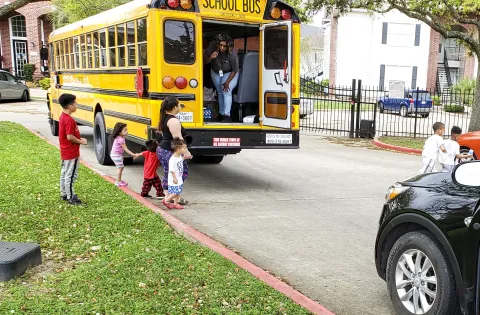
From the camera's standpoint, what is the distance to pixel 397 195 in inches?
167

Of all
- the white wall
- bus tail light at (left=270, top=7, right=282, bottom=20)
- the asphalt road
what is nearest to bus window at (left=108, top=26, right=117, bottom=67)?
the asphalt road

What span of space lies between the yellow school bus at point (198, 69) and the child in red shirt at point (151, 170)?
0.29 m

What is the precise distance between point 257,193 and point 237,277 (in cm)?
404

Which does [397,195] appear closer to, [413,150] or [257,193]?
[257,193]

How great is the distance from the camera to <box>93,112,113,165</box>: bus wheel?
34.6 feet

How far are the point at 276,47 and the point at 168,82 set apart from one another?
2016 mm

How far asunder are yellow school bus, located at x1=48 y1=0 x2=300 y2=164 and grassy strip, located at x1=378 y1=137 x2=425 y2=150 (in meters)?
7.15

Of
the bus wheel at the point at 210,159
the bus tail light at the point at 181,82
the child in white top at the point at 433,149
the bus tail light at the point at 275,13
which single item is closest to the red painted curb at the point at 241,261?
the bus tail light at the point at 181,82

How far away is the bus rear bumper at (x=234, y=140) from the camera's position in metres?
8.23

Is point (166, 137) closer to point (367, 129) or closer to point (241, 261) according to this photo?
point (241, 261)

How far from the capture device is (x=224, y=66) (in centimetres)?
942

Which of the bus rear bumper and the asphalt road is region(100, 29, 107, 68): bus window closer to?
the asphalt road

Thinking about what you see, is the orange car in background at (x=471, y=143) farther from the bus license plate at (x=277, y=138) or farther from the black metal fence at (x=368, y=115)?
the black metal fence at (x=368, y=115)

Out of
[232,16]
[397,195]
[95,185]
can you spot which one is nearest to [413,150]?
[232,16]
